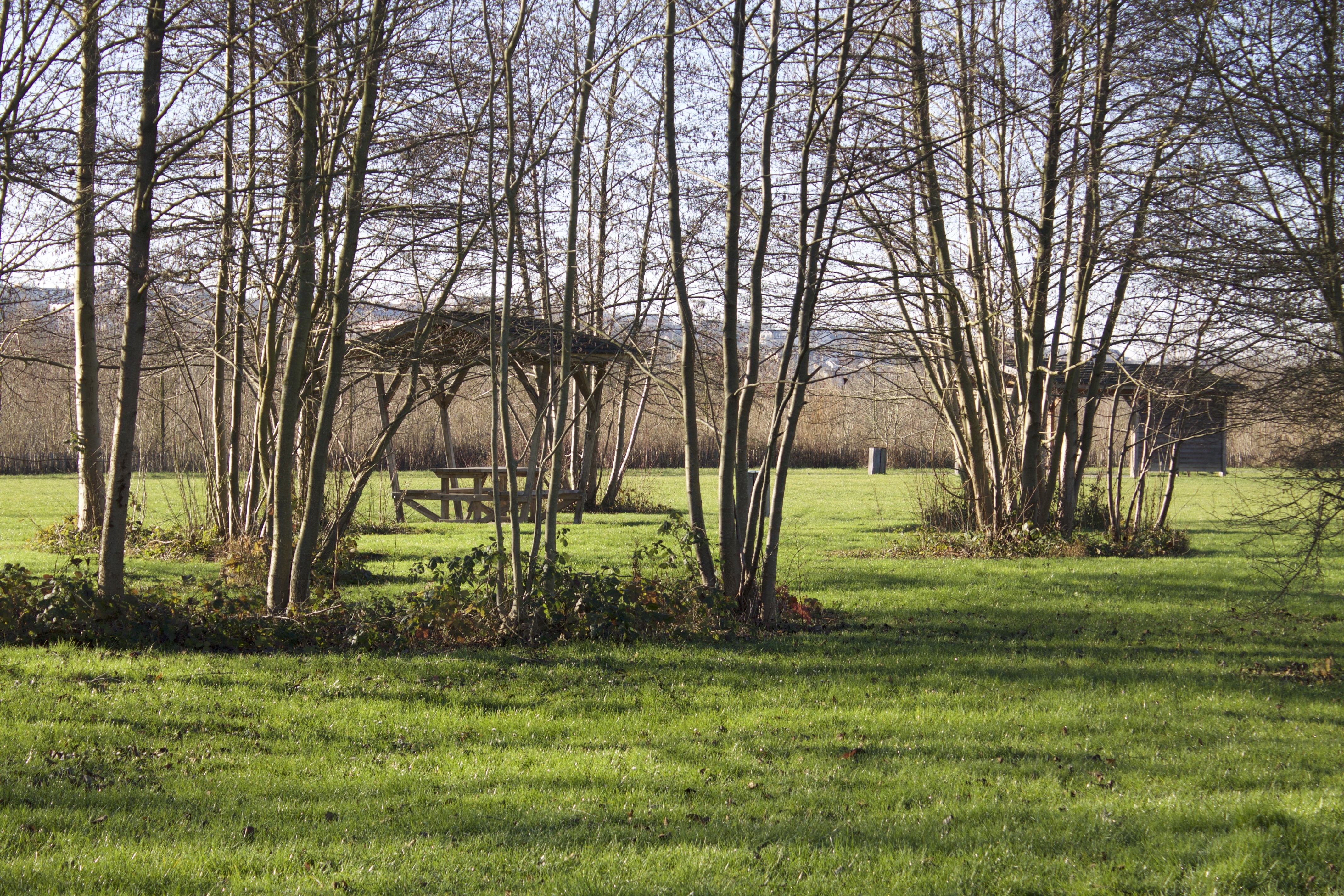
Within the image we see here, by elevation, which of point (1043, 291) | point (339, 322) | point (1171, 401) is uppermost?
point (1043, 291)

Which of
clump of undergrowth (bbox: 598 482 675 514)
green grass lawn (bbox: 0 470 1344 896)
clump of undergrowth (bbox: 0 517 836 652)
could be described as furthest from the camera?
clump of undergrowth (bbox: 598 482 675 514)

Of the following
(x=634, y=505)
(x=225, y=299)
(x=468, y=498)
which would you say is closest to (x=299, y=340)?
(x=225, y=299)

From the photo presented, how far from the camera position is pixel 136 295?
6.50 metres

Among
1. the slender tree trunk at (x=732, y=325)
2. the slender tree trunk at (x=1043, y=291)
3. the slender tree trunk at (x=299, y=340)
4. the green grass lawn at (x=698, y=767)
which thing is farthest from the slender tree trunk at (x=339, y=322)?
the slender tree trunk at (x=1043, y=291)

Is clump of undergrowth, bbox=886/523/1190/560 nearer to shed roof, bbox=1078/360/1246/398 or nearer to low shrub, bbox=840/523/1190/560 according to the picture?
low shrub, bbox=840/523/1190/560

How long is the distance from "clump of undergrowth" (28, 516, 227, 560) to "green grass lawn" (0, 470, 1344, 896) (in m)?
5.16

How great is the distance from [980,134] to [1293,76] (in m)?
7.56

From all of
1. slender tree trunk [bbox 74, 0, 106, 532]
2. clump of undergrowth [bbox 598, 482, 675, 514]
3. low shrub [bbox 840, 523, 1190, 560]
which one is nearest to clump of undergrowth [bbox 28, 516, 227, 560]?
slender tree trunk [bbox 74, 0, 106, 532]

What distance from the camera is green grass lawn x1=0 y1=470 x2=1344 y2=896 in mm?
3416

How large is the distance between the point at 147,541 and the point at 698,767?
10.1 metres

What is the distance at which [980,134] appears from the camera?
1336 centimetres

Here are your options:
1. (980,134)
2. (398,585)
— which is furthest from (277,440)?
(980,134)

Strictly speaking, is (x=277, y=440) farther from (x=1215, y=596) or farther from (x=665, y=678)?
(x=1215, y=596)

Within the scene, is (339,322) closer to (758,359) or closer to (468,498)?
(758,359)
